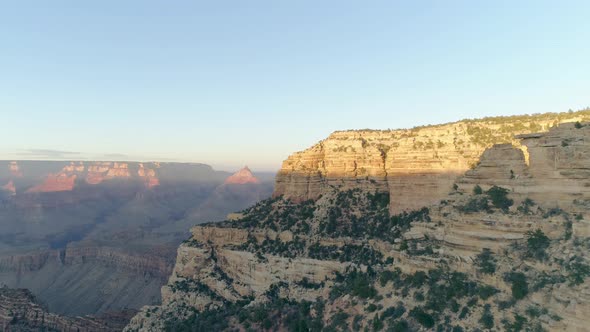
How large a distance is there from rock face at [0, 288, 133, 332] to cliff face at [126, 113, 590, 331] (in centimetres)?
2306

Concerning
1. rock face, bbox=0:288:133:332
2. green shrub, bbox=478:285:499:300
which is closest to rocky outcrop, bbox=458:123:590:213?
green shrub, bbox=478:285:499:300

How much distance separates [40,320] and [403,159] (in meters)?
65.0

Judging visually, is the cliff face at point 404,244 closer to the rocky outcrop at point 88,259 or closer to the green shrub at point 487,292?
the green shrub at point 487,292

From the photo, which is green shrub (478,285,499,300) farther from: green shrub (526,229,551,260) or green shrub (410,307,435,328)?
green shrub (410,307,435,328)

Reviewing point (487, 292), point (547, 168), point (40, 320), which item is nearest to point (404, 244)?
point (487, 292)

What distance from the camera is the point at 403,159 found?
49312mm

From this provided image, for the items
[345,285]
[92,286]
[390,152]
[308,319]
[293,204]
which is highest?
[390,152]

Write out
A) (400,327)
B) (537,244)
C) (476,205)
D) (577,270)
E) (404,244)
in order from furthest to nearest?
(404,244) < (476,205) < (400,327) < (537,244) < (577,270)

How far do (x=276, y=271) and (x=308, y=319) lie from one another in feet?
33.9

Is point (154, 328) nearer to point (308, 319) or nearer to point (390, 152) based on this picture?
point (308, 319)

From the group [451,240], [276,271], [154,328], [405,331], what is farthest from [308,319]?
[154,328]

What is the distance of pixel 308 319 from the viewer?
39.0 meters

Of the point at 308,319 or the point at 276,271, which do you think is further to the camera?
the point at 276,271

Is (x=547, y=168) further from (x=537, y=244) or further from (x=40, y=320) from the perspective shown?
(x=40, y=320)
